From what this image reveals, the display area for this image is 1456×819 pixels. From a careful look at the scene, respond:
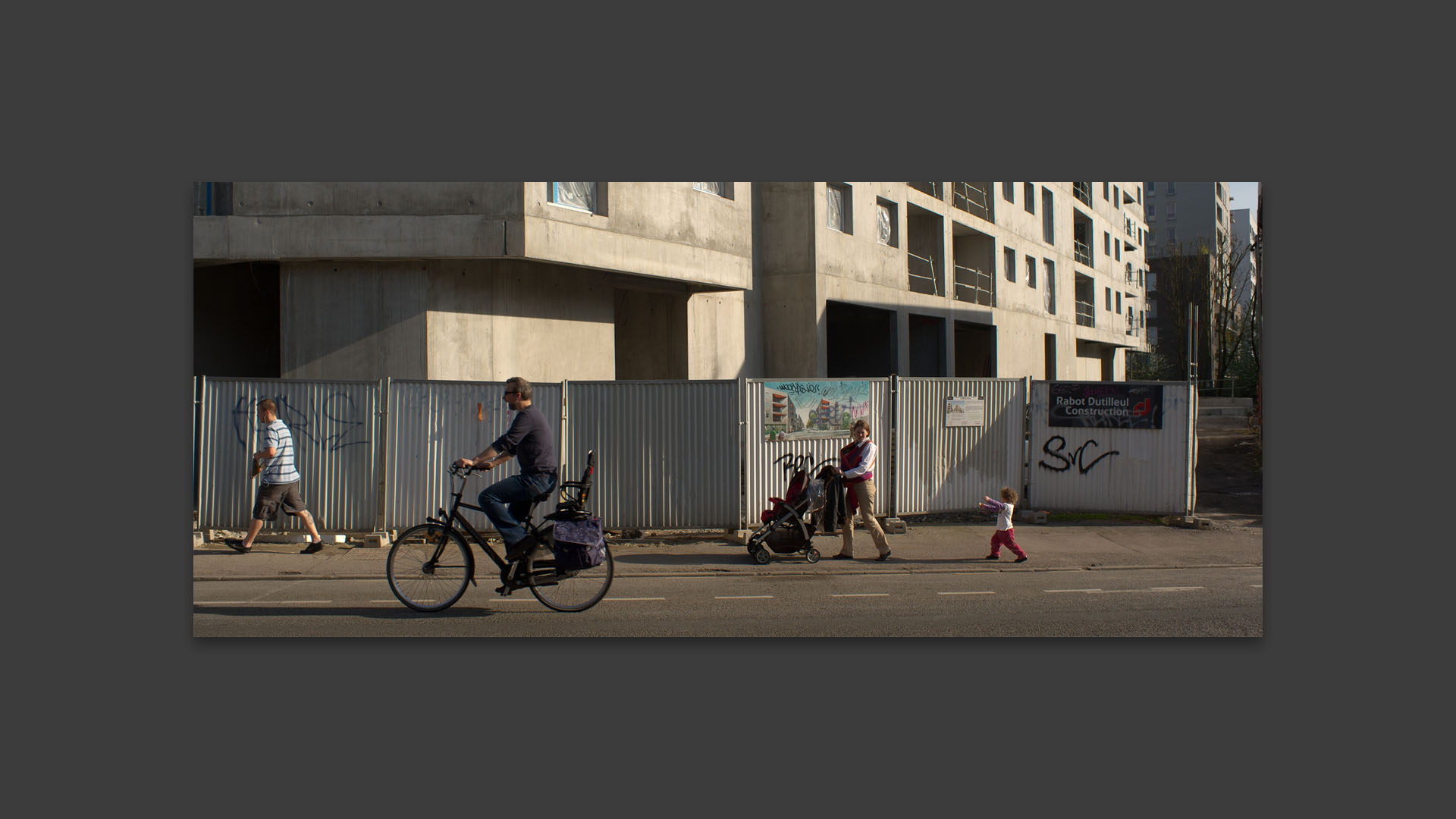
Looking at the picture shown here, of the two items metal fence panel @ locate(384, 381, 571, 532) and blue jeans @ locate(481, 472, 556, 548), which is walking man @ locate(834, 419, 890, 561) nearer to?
metal fence panel @ locate(384, 381, 571, 532)

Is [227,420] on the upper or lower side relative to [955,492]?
upper

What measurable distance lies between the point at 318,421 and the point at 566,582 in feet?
16.9

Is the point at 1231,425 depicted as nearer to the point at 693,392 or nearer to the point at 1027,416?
the point at 1027,416

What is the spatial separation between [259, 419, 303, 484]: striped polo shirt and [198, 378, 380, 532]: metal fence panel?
0.44 meters

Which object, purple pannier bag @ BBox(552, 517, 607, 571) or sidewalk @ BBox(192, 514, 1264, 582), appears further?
sidewalk @ BBox(192, 514, 1264, 582)

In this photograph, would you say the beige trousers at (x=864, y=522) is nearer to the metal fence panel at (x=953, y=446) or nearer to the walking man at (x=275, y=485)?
the metal fence panel at (x=953, y=446)

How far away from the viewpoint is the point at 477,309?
47.5 feet

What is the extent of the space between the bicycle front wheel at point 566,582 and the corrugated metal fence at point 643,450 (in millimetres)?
3711

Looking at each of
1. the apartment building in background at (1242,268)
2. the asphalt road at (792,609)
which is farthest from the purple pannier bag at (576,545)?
the apartment building in background at (1242,268)

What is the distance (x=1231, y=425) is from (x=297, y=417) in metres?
22.3

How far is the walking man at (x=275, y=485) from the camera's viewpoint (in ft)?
33.8

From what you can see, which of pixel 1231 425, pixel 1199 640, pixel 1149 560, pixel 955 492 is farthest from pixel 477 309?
pixel 1231 425

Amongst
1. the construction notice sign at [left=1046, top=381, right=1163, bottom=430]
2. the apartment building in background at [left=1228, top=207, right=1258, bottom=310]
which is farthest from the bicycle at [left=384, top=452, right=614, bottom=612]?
the apartment building in background at [left=1228, top=207, right=1258, bottom=310]

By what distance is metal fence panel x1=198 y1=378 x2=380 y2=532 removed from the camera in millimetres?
11008
